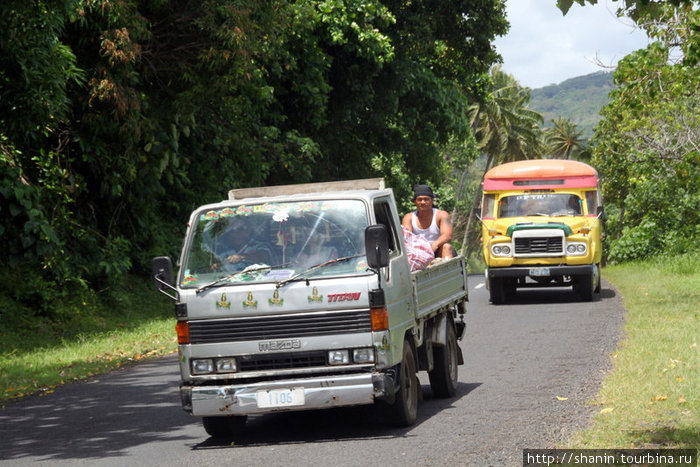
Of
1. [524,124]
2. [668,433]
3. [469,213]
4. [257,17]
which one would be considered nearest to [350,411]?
[668,433]

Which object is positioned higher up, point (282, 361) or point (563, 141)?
point (563, 141)

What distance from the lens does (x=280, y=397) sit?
27.1 ft

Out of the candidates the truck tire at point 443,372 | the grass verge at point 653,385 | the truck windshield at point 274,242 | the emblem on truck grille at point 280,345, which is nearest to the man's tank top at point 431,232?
the truck tire at point 443,372

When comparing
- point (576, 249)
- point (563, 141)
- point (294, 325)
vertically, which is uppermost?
point (563, 141)

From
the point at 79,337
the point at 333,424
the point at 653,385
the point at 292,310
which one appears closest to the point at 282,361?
the point at 292,310

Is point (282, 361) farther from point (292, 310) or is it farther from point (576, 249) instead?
point (576, 249)

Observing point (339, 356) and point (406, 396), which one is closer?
point (339, 356)

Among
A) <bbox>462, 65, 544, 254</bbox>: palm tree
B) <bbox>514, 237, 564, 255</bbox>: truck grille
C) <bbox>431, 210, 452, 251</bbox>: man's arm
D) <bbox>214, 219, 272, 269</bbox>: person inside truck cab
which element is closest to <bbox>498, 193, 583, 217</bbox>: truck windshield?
<bbox>514, 237, 564, 255</bbox>: truck grille

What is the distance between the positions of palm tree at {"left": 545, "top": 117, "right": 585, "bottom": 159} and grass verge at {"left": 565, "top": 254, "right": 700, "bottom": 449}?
197 feet

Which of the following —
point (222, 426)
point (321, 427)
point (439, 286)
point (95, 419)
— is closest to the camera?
point (222, 426)

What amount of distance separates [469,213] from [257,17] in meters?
57.9

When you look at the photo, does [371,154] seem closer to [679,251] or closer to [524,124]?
[679,251]

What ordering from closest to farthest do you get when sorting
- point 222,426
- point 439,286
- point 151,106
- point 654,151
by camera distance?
point 222,426 < point 439,286 < point 151,106 < point 654,151

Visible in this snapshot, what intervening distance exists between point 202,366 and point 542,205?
1451 centimetres
